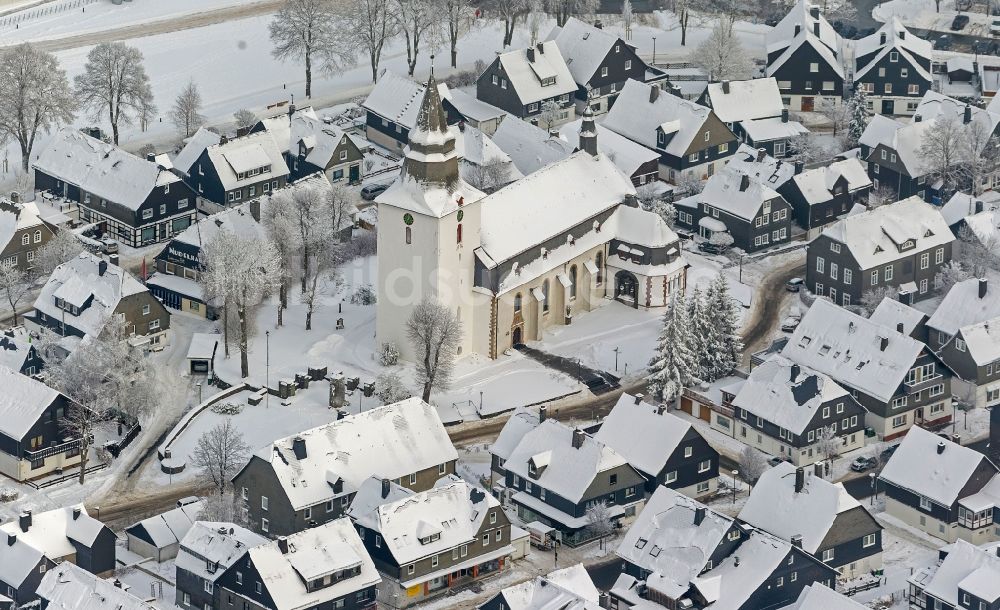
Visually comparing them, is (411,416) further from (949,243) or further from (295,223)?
(949,243)

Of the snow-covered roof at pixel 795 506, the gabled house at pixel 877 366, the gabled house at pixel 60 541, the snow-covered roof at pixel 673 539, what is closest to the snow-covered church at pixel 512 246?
the gabled house at pixel 877 366

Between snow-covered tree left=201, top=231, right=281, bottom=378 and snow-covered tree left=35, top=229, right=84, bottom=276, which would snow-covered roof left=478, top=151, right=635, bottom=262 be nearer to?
snow-covered tree left=201, top=231, right=281, bottom=378

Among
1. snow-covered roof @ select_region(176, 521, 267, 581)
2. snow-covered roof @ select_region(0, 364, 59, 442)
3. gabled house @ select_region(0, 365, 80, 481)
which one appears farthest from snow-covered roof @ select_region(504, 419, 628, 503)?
snow-covered roof @ select_region(0, 364, 59, 442)

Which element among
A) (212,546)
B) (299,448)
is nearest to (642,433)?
(299,448)

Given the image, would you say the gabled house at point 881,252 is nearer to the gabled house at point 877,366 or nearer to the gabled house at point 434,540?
the gabled house at point 877,366

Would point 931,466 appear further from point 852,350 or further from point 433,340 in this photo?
point 433,340

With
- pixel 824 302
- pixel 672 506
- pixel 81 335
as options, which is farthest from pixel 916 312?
pixel 81 335
